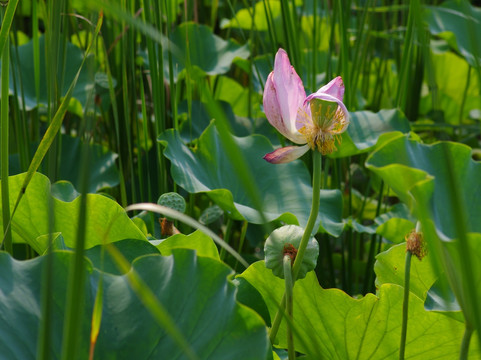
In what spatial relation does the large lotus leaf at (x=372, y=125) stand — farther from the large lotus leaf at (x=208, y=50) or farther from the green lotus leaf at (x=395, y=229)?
the large lotus leaf at (x=208, y=50)

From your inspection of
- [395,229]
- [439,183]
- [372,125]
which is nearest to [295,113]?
[439,183]

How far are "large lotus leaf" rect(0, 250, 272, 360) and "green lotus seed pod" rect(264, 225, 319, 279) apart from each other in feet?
0.25

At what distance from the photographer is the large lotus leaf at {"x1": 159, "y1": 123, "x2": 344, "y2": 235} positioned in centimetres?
114

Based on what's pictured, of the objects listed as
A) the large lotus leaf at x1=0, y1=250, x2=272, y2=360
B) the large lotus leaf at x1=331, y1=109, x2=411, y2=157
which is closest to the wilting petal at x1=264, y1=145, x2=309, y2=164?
the large lotus leaf at x1=0, y1=250, x2=272, y2=360

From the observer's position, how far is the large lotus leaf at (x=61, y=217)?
35.1 inches

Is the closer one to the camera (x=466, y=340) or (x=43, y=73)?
(x=466, y=340)

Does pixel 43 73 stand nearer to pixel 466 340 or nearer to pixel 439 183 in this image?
pixel 439 183

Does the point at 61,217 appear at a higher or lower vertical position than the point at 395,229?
higher

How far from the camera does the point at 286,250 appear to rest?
0.73m

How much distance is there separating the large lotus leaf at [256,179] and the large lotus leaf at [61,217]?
217 mm

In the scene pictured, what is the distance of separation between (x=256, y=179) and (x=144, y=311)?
0.68 m

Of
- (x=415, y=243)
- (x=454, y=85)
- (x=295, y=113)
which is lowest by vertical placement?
(x=454, y=85)

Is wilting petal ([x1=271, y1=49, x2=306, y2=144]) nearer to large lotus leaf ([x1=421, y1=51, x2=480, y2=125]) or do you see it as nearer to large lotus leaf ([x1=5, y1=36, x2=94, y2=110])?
large lotus leaf ([x1=5, y1=36, x2=94, y2=110])

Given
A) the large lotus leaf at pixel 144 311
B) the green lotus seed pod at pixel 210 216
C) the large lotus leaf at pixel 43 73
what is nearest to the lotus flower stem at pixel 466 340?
the large lotus leaf at pixel 144 311
